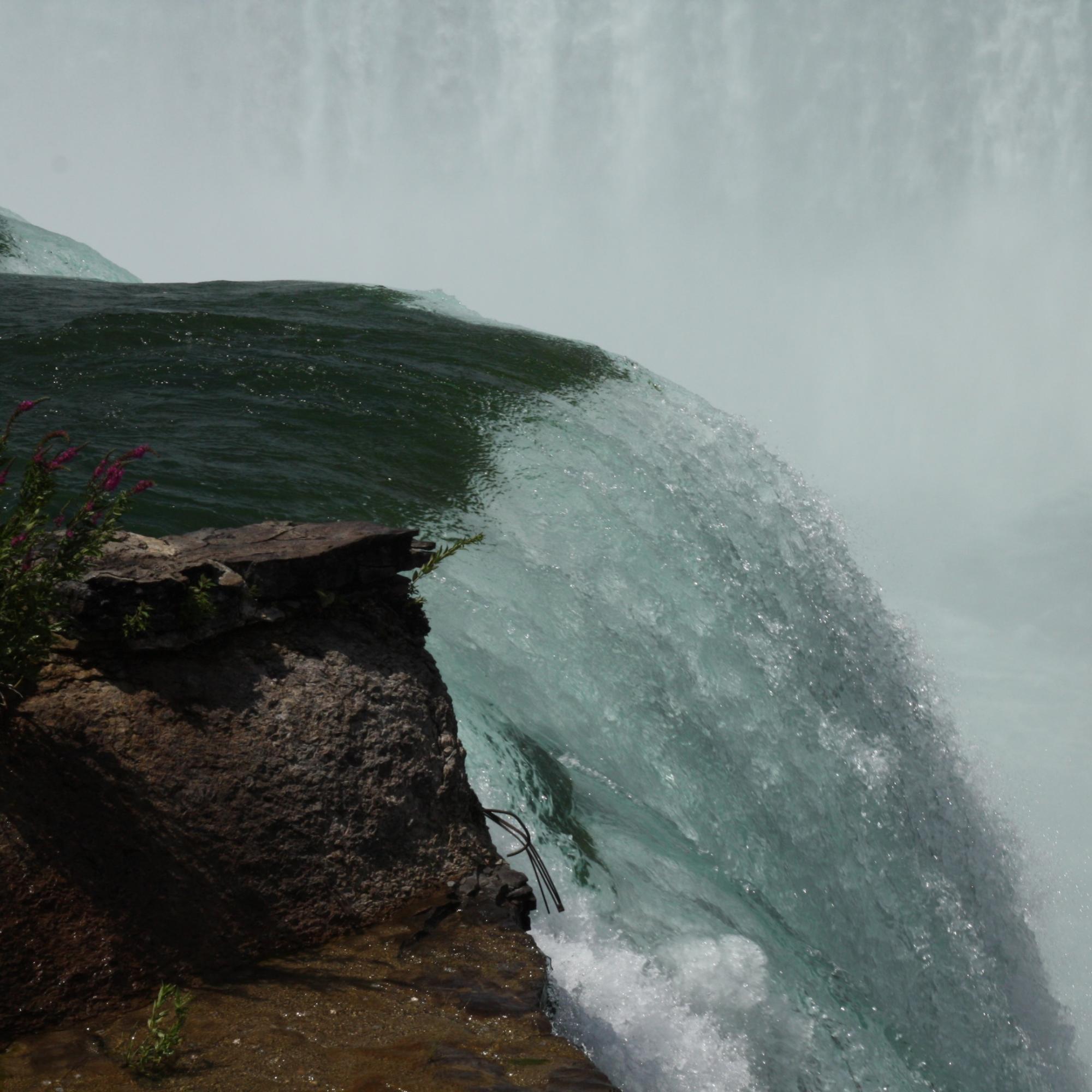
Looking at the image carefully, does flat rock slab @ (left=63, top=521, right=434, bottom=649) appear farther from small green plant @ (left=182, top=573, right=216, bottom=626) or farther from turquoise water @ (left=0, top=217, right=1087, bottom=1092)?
turquoise water @ (left=0, top=217, right=1087, bottom=1092)

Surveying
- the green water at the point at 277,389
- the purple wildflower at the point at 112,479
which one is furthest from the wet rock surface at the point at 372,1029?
the green water at the point at 277,389

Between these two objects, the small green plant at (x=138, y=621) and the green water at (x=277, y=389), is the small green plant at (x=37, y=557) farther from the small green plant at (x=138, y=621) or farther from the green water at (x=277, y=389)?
the green water at (x=277, y=389)

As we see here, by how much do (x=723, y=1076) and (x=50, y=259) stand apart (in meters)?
15.6

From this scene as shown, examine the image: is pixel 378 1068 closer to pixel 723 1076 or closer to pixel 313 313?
pixel 723 1076

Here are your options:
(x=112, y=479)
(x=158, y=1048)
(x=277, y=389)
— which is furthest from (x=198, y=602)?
(x=277, y=389)

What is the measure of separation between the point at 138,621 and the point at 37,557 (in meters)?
0.32

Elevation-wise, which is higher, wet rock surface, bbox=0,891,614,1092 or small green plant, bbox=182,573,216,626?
small green plant, bbox=182,573,216,626

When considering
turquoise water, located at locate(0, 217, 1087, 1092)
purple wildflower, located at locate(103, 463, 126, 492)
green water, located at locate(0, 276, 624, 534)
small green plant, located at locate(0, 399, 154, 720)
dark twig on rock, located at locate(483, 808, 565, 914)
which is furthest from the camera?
green water, located at locate(0, 276, 624, 534)

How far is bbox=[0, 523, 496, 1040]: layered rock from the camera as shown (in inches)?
119

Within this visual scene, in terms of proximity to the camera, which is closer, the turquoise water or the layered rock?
the layered rock

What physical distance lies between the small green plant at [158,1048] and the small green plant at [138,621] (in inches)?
38.9

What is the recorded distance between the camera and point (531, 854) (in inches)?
155

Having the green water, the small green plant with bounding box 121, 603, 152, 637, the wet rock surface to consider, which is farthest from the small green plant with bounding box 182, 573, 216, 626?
the green water

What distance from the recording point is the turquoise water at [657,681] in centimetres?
438
